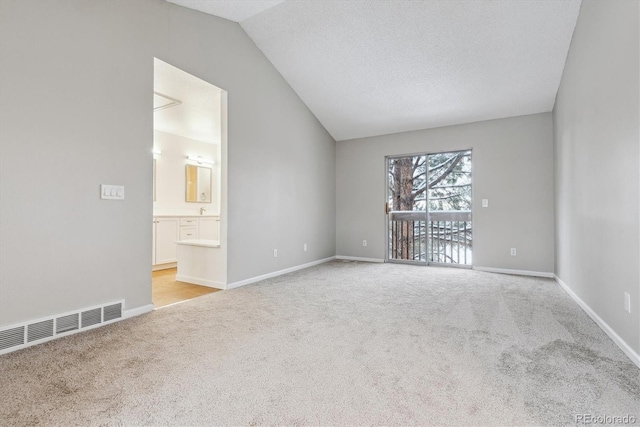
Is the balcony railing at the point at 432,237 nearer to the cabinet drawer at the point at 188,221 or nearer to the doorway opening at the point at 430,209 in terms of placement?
the doorway opening at the point at 430,209

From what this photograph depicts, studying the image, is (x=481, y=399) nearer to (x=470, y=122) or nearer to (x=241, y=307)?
(x=241, y=307)

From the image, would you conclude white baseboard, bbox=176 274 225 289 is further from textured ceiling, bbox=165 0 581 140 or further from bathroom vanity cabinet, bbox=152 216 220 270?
textured ceiling, bbox=165 0 581 140

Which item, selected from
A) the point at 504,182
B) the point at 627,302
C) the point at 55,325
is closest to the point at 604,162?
the point at 627,302

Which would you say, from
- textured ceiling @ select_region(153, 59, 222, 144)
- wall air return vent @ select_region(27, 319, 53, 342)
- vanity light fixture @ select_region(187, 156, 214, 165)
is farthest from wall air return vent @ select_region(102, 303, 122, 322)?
vanity light fixture @ select_region(187, 156, 214, 165)

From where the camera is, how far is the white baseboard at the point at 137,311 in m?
2.63

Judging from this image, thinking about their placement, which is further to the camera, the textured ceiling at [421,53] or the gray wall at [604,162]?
the textured ceiling at [421,53]

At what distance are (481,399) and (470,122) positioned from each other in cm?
447

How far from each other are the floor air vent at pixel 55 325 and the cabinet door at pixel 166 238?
2.40 metres

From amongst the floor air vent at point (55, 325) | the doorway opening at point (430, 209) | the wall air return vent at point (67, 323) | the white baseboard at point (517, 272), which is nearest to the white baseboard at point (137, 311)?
the floor air vent at point (55, 325)

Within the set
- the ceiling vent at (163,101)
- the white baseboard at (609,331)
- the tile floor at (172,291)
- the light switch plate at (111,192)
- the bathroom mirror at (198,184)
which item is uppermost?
the ceiling vent at (163,101)

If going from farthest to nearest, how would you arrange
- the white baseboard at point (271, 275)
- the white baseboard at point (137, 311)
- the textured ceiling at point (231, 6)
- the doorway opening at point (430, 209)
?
the doorway opening at point (430, 209) → the white baseboard at point (271, 275) → the textured ceiling at point (231, 6) → the white baseboard at point (137, 311)

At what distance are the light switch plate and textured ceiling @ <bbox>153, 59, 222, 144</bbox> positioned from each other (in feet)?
4.06

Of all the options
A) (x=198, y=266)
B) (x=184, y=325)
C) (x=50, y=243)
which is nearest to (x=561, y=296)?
(x=184, y=325)

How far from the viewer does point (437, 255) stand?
536cm
